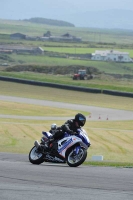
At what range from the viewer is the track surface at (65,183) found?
32.5 feet

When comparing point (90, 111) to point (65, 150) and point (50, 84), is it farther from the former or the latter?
point (65, 150)

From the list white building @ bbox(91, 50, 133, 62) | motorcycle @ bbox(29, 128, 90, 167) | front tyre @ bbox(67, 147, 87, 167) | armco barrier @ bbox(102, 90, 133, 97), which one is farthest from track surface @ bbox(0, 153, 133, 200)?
white building @ bbox(91, 50, 133, 62)

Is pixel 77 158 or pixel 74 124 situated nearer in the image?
pixel 77 158

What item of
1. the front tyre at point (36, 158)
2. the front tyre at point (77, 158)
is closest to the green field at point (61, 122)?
the front tyre at point (36, 158)

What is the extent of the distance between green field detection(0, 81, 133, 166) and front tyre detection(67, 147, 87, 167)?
79.6 inches

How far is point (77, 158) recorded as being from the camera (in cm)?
1484

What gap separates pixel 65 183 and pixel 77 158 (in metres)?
3.65

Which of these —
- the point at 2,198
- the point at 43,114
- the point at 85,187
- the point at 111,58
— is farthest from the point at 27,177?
the point at 111,58

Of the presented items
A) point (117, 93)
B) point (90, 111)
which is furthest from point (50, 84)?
point (90, 111)

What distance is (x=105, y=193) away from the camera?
10.2 meters

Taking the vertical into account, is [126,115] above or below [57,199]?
below

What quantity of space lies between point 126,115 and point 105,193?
3644 cm

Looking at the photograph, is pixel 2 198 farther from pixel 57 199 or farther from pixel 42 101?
pixel 42 101

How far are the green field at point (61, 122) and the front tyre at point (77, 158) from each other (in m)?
2.02
